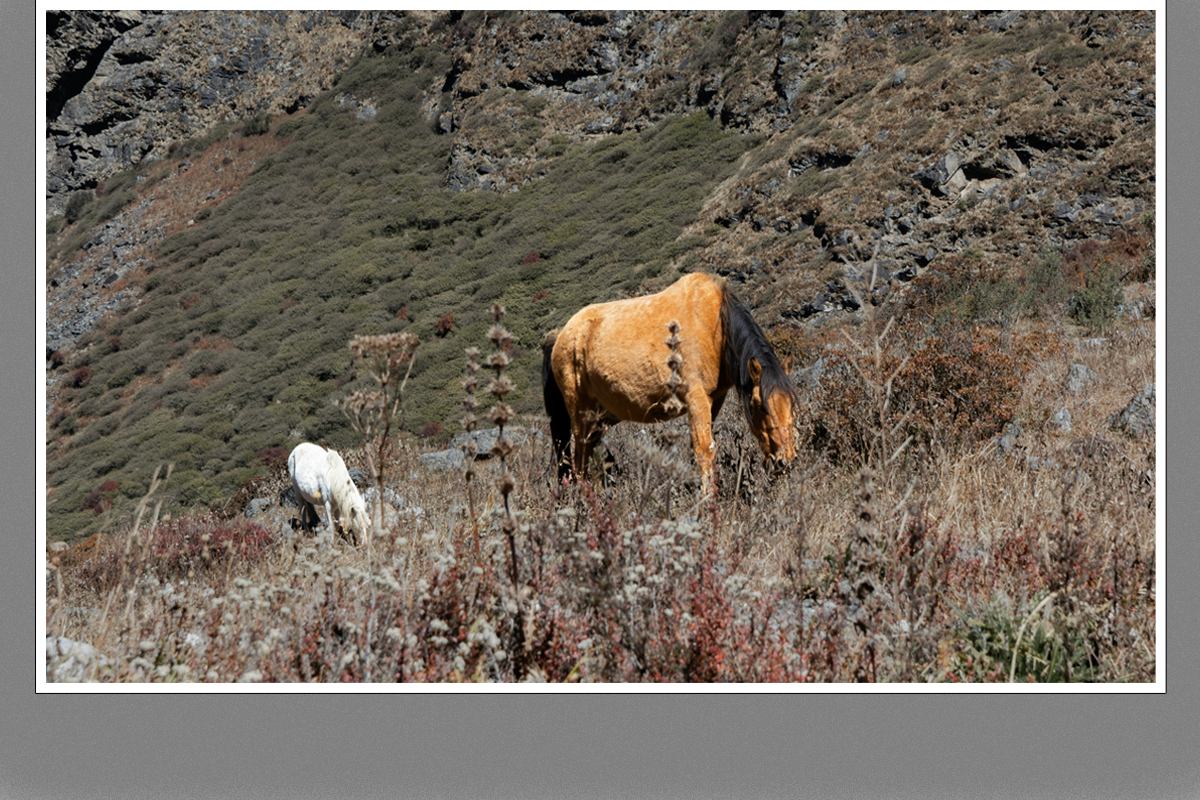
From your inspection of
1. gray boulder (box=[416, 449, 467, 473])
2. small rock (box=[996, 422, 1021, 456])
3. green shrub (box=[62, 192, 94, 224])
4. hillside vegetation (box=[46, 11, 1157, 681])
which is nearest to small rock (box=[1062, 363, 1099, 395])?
hillside vegetation (box=[46, 11, 1157, 681])

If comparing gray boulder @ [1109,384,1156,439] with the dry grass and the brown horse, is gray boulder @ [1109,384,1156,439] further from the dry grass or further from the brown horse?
the brown horse

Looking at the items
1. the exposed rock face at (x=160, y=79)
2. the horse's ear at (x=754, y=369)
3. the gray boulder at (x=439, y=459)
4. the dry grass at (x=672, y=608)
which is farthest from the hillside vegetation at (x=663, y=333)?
the gray boulder at (x=439, y=459)

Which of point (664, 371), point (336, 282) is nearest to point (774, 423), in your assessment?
point (664, 371)

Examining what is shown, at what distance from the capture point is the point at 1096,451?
4.30 meters

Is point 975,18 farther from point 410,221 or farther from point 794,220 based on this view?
point 410,221

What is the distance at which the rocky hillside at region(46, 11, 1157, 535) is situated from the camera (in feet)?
60.3

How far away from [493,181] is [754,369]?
3250 cm

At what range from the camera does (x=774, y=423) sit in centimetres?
463

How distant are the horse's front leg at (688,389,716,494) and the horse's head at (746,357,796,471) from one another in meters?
0.34

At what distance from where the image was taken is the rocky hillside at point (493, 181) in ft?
60.3

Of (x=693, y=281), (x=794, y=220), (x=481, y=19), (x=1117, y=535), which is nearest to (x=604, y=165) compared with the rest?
(x=794, y=220)

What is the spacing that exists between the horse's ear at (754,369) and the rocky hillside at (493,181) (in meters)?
1.94

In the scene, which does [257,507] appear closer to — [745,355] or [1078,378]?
[745,355]

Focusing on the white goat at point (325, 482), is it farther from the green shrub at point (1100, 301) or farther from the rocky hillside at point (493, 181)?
the green shrub at point (1100, 301)
